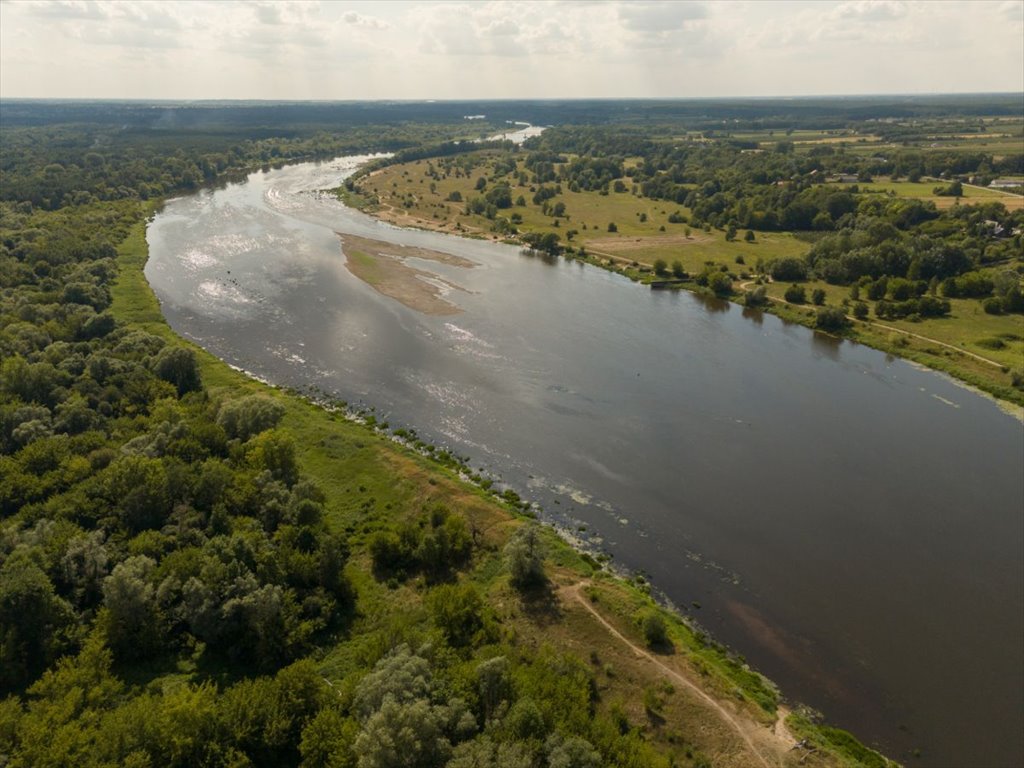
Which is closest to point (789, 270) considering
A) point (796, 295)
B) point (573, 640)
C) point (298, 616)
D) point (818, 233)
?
point (796, 295)

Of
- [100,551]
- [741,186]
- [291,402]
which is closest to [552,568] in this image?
[100,551]

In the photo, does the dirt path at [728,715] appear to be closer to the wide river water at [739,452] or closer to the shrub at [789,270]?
the wide river water at [739,452]

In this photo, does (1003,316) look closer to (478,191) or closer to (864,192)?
(864,192)

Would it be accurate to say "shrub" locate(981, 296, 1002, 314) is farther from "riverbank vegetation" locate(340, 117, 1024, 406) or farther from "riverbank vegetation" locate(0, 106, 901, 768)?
"riverbank vegetation" locate(0, 106, 901, 768)

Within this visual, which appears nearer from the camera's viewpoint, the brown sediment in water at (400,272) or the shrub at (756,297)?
the brown sediment in water at (400,272)

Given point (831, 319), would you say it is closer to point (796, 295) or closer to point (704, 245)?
point (796, 295)

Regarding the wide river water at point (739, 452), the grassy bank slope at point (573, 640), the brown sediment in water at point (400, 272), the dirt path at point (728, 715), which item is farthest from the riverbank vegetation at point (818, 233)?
the dirt path at point (728, 715)
